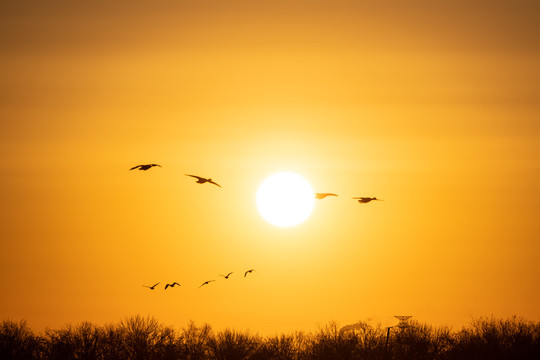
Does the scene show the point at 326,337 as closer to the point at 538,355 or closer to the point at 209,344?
the point at 209,344

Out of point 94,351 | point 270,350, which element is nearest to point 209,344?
point 270,350

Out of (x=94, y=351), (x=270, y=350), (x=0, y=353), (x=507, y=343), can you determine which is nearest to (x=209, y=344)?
(x=270, y=350)

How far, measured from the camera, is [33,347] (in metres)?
116

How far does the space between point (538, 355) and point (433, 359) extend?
11922 mm

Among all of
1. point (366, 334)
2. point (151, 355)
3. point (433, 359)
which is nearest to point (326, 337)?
point (366, 334)

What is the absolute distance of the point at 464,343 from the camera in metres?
125

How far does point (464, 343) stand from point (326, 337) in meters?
16.0

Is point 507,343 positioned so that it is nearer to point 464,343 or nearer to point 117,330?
point 464,343

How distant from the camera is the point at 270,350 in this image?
126062 mm

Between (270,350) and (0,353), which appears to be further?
(270,350)

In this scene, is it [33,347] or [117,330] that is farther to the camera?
[117,330]

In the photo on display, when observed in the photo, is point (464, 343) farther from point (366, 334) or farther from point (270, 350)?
point (270, 350)

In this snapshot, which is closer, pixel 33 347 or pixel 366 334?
pixel 33 347

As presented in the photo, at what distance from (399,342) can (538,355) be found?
15612 millimetres
